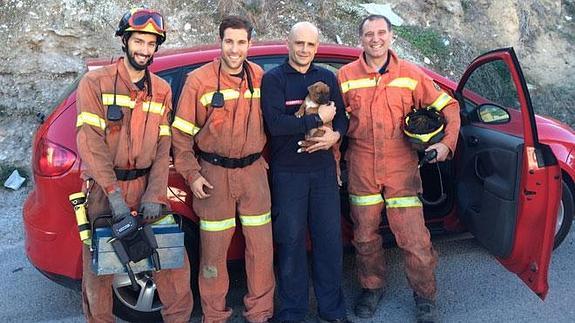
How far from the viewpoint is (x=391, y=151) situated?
11.5ft

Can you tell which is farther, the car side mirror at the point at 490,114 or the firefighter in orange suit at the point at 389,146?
the car side mirror at the point at 490,114

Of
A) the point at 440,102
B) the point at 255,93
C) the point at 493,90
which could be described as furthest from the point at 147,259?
A: the point at 493,90

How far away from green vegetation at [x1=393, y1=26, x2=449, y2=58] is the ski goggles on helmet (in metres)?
5.86

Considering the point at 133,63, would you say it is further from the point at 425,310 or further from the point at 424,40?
the point at 424,40

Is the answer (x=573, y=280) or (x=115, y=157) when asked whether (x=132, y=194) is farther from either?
(x=573, y=280)

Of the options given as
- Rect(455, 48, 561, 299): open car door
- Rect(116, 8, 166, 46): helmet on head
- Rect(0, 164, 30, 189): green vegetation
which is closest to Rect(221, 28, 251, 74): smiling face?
Rect(116, 8, 166, 46): helmet on head

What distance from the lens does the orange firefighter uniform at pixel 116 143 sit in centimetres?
289

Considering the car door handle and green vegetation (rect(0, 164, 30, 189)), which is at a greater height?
the car door handle

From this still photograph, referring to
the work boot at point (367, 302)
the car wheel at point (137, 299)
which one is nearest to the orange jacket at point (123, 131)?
the car wheel at point (137, 299)

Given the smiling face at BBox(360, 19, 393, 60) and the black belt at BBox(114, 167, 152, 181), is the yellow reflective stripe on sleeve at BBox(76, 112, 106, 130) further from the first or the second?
the smiling face at BBox(360, 19, 393, 60)

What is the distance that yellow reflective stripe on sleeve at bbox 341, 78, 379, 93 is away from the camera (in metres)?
3.48

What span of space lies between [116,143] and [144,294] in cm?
107

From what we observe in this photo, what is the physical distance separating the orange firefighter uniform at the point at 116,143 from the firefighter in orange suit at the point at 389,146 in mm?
1174

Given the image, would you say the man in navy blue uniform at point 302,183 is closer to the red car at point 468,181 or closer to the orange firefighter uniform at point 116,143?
the red car at point 468,181
